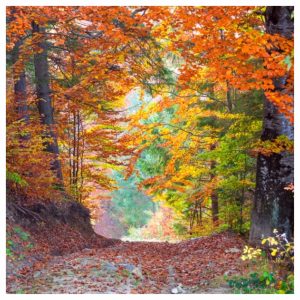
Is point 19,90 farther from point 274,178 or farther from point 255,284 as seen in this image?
point 255,284

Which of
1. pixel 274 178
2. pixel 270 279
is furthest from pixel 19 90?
pixel 270 279

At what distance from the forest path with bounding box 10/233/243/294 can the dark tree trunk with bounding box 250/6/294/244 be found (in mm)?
833

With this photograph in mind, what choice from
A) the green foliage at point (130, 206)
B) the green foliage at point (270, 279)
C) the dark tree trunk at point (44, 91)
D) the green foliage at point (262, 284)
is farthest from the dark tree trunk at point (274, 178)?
the green foliage at point (130, 206)

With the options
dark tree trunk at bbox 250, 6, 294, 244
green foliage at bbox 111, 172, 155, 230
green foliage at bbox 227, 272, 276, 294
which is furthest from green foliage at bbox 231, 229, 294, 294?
green foliage at bbox 111, 172, 155, 230

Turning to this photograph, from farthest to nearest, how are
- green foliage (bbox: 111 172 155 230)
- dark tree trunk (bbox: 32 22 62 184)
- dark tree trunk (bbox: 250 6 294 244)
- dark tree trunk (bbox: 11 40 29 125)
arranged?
green foliage (bbox: 111 172 155 230) < dark tree trunk (bbox: 32 22 62 184) < dark tree trunk (bbox: 11 40 29 125) < dark tree trunk (bbox: 250 6 294 244)

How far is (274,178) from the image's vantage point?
8.09 meters

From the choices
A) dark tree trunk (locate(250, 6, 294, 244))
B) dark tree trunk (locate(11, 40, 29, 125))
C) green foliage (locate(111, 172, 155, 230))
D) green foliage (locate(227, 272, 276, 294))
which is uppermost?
dark tree trunk (locate(11, 40, 29, 125))

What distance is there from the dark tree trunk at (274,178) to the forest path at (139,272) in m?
0.83

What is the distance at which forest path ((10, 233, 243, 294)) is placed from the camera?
20.2ft

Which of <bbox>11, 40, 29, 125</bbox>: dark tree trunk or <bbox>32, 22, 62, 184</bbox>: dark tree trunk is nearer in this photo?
<bbox>11, 40, 29, 125</bbox>: dark tree trunk

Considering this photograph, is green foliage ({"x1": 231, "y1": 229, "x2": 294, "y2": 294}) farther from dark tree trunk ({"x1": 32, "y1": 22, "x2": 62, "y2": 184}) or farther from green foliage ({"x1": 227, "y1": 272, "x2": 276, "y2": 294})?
dark tree trunk ({"x1": 32, "y1": 22, "x2": 62, "y2": 184})

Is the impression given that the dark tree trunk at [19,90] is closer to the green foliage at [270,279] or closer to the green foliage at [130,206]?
the green foliage at [270,279]

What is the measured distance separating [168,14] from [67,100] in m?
4.17
